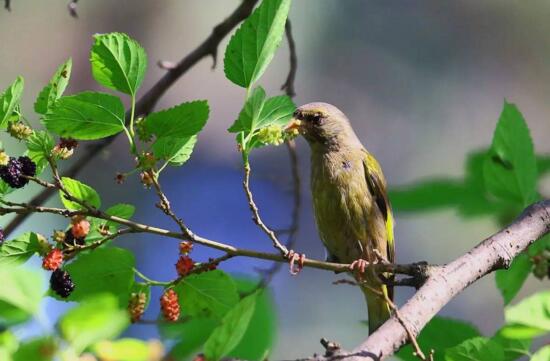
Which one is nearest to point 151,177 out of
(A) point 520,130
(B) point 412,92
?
(A) point 520,130

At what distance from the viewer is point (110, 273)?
211 centimetres

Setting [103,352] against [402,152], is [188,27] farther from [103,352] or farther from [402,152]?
[103,352]

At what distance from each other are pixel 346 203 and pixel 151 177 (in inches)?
83.9

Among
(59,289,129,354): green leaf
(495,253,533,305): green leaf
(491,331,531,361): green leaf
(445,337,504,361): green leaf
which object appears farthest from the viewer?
(495,253,533,305): green leaf

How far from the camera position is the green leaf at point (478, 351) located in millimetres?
1746

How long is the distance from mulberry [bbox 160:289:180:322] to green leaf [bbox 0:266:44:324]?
878mm

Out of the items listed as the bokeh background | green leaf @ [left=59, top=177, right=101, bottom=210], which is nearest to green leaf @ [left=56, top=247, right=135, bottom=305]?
green leaf @ [left=59, top=177, right=101, bottom=210]

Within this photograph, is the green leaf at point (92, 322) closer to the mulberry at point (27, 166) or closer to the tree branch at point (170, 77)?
the mulberry at point (27, 166)

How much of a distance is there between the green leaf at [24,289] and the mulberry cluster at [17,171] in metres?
0.85

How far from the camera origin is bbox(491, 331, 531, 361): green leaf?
1864 mm

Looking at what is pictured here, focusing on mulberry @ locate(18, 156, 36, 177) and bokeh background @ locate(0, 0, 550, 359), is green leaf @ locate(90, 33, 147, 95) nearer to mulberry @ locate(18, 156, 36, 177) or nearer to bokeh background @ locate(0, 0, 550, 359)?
mulberry @ locate(18, 156, 36, 177)

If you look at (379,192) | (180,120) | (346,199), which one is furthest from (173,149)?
(379,192)

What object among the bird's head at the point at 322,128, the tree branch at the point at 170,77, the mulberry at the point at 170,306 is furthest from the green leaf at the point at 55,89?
the bird's head at the point at 322,128

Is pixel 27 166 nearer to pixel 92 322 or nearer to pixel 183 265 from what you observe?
pixel 183 265
